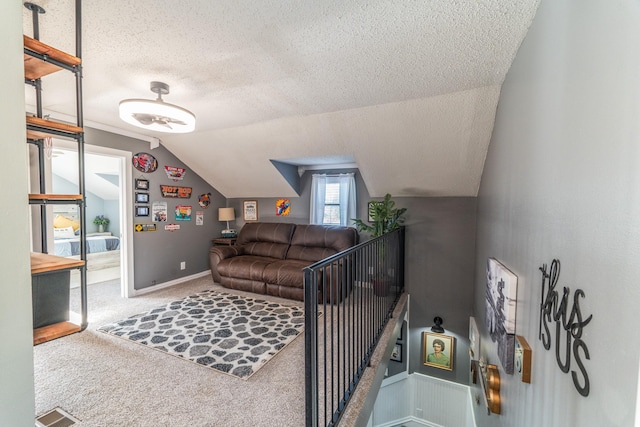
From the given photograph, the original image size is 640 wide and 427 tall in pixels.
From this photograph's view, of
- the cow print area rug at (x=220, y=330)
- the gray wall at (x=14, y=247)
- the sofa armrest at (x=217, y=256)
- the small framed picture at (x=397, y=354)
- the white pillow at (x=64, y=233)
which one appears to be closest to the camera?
the gray wall at (x=14, y=247)

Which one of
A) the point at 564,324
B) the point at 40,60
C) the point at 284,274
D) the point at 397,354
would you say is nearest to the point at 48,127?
the point at 40,60

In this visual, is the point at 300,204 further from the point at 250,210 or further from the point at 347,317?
the point at 347,317

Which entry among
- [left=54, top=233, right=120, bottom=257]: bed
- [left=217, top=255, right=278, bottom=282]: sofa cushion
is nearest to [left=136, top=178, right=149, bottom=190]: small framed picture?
[left=217, top=255, right=278, bottom=282]: sofa cushion

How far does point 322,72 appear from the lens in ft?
6.90

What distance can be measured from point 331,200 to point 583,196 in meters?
3.95

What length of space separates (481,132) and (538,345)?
2167 mm

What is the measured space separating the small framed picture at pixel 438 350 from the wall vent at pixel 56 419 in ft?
13.1

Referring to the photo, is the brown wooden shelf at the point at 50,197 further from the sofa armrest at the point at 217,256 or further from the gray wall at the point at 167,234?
the sofa armrest at the point at 217,256

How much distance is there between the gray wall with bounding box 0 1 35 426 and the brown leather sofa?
3078mm

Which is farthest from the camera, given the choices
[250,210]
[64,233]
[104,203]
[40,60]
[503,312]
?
[104,203]

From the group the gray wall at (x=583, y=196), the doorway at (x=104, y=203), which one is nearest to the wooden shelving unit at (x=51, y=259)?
the gray wall at (x=583, y=196)

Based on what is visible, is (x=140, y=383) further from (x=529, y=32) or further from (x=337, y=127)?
(x=529, y=32)

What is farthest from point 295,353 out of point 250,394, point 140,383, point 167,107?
point 167,107

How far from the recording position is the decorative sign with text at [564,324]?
2.95 feet
